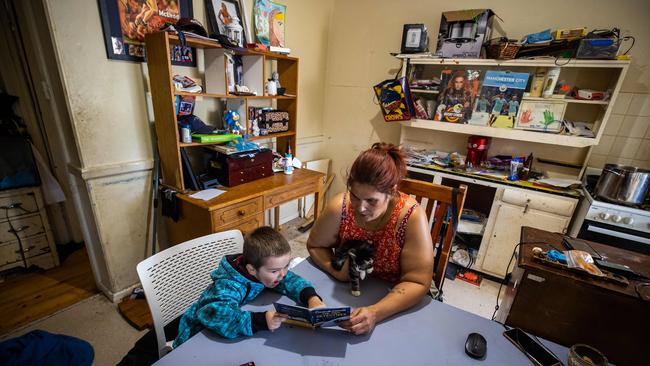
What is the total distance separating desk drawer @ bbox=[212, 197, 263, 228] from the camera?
1760mm

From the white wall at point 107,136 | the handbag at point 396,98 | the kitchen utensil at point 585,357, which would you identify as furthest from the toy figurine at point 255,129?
the kitchen utensil at point 585,357

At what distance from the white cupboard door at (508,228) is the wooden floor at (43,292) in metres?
3.11

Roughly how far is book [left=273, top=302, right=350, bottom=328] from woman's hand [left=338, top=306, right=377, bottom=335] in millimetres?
28

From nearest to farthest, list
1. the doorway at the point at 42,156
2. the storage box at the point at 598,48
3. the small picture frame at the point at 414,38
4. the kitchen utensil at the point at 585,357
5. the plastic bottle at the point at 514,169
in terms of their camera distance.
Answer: the kitchen utensil at the point at 585,357 < the doorway at the point at 42,156 < the storage box at the point at 598,48 < the plastic bottle at the point at 514,169 < the small picture frame at the point at 414,38

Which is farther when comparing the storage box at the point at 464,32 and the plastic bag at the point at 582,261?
the storage box at the point at 464,32

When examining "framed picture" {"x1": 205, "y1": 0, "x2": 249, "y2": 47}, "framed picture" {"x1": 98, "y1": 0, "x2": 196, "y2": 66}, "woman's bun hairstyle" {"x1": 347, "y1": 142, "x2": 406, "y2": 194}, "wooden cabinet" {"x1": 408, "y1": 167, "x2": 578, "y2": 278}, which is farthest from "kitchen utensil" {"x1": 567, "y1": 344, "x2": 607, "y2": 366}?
"framed picture" {"x1": 98, "y1": 0, "x2": 196, "y2": 66}

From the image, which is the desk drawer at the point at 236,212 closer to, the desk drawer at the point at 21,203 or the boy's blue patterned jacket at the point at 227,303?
the boy's blue patterned jacket at the point at 227,303

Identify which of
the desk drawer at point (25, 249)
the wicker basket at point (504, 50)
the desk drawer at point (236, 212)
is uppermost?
the wicker basket at point (504, 50)

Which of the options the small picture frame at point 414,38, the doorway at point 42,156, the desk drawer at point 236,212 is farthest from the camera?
the small picture frame at point 414,38

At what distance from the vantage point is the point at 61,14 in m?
1.46

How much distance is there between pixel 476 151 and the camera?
254 centimetres

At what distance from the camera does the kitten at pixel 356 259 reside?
41.4 inches

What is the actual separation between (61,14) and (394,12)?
2618 mm

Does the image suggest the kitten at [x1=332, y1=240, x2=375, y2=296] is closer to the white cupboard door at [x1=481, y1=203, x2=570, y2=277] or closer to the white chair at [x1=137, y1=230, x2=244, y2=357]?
the white chair at [x1=137, y1=230, x2=244, y2=357]
